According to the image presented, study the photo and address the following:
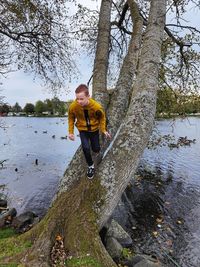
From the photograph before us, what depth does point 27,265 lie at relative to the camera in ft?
17.4

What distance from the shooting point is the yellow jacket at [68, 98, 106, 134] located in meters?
5.89

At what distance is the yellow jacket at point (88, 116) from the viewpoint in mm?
5887

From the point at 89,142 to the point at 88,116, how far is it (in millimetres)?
656

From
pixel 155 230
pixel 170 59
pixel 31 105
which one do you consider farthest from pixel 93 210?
pixel 31 105

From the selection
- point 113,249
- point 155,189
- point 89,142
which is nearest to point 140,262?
point 113,249

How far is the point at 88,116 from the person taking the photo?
237 inches

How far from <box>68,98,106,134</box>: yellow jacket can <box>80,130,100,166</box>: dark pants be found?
0.38ft

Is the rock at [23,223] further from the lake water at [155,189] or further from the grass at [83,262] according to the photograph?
the grass at [83,262]

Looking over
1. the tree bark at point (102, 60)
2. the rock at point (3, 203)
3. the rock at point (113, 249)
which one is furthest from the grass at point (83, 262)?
the rock at point (3, 203)

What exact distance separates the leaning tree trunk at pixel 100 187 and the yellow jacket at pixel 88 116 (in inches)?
27.5

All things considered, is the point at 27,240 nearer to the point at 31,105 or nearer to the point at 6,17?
the point at 6,17

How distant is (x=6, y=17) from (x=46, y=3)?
1.52 meters

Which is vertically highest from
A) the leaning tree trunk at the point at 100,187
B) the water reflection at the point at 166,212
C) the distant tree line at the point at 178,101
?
the distant tree line at the point at 178,101

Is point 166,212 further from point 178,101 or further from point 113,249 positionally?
point 113,249
